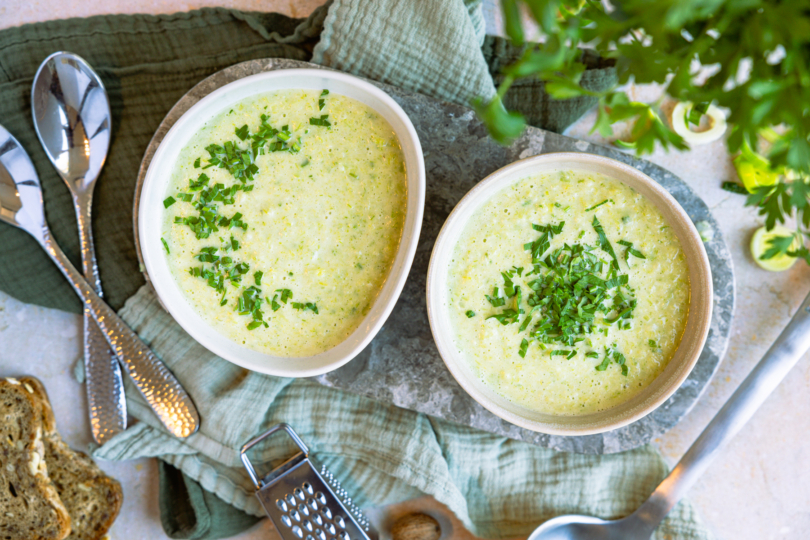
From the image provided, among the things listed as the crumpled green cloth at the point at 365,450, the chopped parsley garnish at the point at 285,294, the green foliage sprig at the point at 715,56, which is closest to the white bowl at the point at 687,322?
the crumpled green cloth at the point at 365,450

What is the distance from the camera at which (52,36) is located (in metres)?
2.29

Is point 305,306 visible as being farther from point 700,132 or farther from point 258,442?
point 700,132

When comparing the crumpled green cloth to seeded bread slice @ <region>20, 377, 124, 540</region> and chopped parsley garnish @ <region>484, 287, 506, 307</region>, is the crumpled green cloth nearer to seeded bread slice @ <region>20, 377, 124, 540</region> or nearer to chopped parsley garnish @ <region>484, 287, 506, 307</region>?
seeded bread slice @ <region>20, 377, 124, 540</region>

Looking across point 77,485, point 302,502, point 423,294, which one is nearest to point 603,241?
point 423,294

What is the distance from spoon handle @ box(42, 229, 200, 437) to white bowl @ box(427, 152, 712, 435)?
3.60 ft

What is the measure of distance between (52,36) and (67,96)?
27cm

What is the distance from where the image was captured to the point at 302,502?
226 centimetres

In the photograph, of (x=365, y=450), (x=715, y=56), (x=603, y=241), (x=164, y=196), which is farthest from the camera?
(x=365, y=450)

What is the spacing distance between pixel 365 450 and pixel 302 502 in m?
0.31

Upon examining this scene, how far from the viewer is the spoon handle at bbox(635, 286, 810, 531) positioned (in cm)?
218

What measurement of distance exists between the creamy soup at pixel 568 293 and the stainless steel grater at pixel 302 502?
0.78 meters

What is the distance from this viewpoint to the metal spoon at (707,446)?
2.19 metres

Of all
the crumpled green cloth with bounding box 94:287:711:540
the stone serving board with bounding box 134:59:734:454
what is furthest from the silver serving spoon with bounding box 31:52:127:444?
the crumpled green cloth with bounding box 94:287:711:540

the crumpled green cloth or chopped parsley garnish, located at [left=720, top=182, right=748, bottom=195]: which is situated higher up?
chopped parsley garnish, located at [left=720, top=182, right=748, bottom=195]
